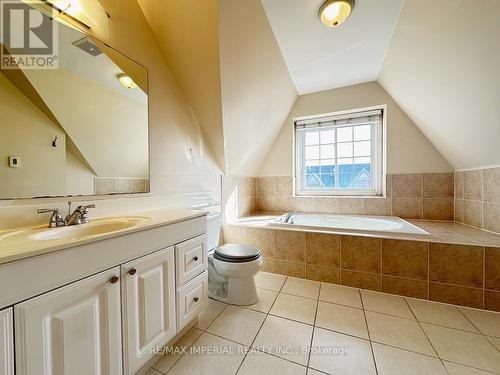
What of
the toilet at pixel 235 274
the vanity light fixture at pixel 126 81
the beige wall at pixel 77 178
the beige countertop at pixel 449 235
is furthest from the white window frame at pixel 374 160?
the beige wall at pixel 77 178

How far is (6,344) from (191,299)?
0.80 metres

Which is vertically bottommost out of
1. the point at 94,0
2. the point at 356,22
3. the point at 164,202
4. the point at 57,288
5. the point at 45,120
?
the point at 57,288

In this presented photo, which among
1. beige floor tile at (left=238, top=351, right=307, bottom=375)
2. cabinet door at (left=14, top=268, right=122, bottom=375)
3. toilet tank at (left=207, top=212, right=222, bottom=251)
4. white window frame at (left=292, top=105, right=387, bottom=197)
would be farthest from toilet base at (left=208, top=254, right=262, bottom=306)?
white window frame at (left=292, top=105, right=387, bottom=197)

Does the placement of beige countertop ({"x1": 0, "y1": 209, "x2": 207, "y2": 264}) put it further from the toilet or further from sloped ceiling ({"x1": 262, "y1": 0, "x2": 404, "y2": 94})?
sloped ceiling ({"x1": 262, "y1": 0, "x2": 404, "y2": 94})

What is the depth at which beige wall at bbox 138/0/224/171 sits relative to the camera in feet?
4.33

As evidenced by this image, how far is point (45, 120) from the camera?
101 cm

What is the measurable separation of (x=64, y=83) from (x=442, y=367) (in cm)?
253

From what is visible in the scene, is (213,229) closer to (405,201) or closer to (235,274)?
Answer: (235,274)

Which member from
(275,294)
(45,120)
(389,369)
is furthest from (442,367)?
(45,120)

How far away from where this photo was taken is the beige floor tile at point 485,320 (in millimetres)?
1300

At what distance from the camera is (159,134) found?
1600mm

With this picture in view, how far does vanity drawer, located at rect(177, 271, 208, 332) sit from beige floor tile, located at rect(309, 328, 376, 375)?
73cm

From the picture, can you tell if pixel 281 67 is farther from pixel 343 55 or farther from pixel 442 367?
pixel 442 367

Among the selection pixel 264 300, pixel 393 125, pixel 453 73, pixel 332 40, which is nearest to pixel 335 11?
pixel 332 40
